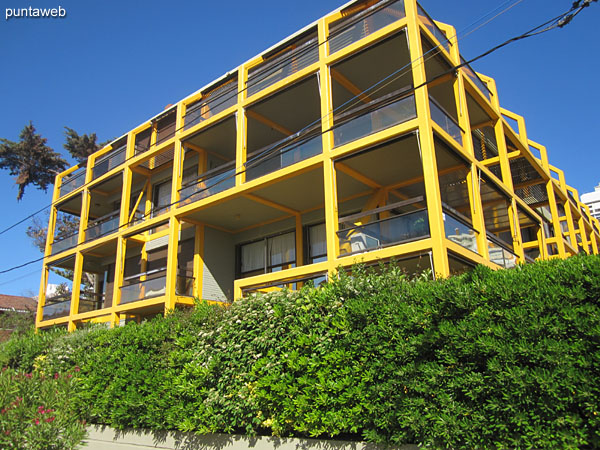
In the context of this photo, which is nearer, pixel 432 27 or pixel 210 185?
pixel 432 27

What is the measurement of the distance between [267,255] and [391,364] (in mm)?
11933

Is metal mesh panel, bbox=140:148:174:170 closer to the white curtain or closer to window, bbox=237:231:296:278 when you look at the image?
window, bbox=237:231:296:278

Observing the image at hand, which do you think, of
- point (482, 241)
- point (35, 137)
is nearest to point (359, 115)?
point (482, 241)

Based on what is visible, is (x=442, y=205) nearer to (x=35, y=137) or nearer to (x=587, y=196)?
(x=35, y=137)

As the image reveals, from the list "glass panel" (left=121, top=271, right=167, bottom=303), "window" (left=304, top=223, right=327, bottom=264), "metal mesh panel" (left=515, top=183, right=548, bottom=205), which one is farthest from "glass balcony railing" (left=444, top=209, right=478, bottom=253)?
"metal mesh panel" (left=515, top=183, right=548, bottom=205)

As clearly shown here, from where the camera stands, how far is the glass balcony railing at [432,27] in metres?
12.9

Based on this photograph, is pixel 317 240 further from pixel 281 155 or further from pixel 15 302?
pixel 15 302

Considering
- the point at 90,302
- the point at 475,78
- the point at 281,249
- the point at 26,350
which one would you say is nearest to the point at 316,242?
the point at 281,249

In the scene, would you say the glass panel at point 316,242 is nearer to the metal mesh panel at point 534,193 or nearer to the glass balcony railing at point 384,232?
the glass balcony railing at point 384,232

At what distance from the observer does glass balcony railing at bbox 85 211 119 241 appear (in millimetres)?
20734

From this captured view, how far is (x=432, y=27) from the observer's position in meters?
13.5

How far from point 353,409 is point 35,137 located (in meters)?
34.7

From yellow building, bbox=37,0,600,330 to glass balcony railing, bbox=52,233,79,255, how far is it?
0.34 feet

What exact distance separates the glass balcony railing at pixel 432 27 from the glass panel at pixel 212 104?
22.7ft
